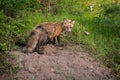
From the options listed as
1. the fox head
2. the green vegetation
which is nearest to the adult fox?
the fox head

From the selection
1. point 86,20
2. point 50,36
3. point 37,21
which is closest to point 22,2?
point 37,21

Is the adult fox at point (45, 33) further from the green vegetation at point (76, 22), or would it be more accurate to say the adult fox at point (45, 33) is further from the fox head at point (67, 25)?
the green vegetation at point (76, 22)

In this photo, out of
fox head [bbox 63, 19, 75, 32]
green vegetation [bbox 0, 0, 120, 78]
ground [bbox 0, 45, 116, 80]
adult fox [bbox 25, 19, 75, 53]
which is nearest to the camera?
ground [bbox 0, 45, 116, 80]

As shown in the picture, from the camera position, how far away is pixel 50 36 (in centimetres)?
879

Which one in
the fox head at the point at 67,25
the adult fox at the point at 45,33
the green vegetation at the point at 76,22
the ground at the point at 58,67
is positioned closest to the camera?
the ground at the point at 58,67

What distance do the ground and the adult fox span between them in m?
0.20

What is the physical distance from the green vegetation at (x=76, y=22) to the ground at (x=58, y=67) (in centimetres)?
32

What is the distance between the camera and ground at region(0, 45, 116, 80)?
7586mm

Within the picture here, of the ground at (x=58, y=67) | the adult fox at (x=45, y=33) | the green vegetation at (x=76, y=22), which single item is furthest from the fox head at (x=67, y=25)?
the ground at (x=58, y=67)

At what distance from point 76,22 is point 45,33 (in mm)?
1895

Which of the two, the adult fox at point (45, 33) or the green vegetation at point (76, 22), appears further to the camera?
the green vegetation at point (76, 22)

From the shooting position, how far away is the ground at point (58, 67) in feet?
24.9

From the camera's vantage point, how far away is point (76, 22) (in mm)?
10289

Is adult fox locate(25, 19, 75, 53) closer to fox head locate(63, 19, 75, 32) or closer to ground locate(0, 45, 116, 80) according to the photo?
fox head locate(63, 19, 75, 32)
